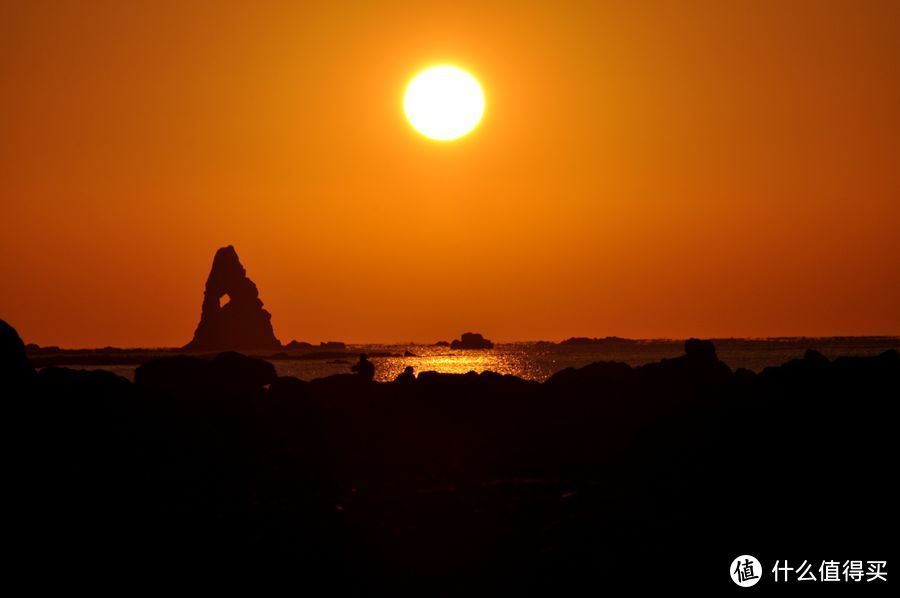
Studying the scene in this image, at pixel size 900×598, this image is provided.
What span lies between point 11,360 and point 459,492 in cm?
A: 1176

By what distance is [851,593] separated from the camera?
18312mm

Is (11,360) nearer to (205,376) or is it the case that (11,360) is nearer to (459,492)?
(459,492)

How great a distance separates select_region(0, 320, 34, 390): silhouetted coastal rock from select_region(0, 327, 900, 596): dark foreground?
67 mm

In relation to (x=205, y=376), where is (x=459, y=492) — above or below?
below

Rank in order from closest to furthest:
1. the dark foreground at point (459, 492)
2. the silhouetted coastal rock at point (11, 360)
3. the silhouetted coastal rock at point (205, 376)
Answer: the dark foreground at point (459, 492)
the silhouetted coastal rock at point (11, 360)
the silhouetted coastal rock at point (205, 376)

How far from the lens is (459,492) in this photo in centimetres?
2819

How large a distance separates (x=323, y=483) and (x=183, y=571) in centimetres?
1130

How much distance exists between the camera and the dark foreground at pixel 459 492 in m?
20.2

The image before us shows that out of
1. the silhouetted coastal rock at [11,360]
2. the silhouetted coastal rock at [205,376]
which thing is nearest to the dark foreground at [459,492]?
the silhouetted coastal rock at [11,360]

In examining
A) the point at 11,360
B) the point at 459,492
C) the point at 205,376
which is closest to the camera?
the point at 11,360

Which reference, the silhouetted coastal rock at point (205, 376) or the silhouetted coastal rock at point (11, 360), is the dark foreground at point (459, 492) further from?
the silhouetted coastal rock at point (205, 376)

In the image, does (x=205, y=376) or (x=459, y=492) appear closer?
(x=459, y=492)

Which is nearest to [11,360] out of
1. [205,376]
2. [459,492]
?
[459,492]

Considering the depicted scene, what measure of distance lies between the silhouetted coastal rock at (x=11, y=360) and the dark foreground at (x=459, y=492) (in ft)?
0.22
